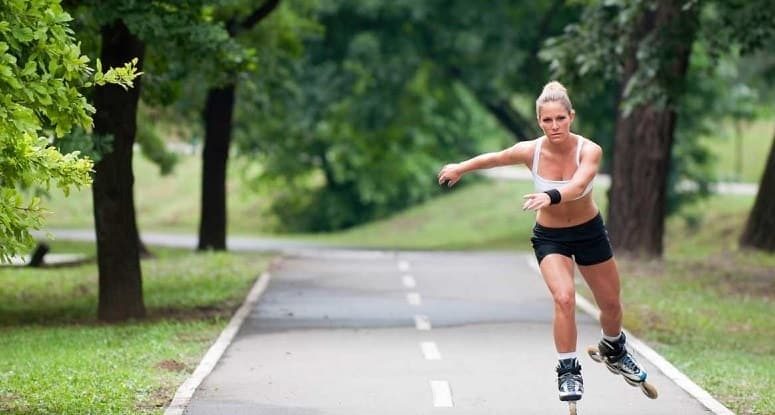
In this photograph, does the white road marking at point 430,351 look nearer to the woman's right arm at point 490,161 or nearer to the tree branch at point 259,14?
the woman's right arm at point 490,161

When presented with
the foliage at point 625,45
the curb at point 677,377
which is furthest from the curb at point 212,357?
the foliage at point 625,45

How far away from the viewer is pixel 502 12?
38250mm

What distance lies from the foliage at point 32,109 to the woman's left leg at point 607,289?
320cm

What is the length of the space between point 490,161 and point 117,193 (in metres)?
7.65

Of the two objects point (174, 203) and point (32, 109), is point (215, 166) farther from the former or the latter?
point (174, 203)

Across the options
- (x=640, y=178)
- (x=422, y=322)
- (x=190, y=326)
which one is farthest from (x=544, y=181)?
(x=640, y=178)

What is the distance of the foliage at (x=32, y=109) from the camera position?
9188 millimetres

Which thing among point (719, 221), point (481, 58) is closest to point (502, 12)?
point (481, 58)

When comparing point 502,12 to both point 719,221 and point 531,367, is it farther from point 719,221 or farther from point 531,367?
point 531,367

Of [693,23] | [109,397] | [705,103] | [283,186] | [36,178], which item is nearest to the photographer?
[36,178]

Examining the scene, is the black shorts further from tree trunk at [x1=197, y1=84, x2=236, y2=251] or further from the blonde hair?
tree trunk at [x1=197, y1=84, x2=236, y2=251]

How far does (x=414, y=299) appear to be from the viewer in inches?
781

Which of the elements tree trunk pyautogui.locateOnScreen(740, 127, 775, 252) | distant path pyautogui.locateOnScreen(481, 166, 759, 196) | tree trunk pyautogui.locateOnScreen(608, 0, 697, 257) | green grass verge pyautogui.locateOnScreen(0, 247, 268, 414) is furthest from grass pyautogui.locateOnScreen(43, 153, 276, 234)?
green grass verge pyautogui.locateOnScreen(0, 247, 268, 414)

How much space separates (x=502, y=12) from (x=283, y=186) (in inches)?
846
